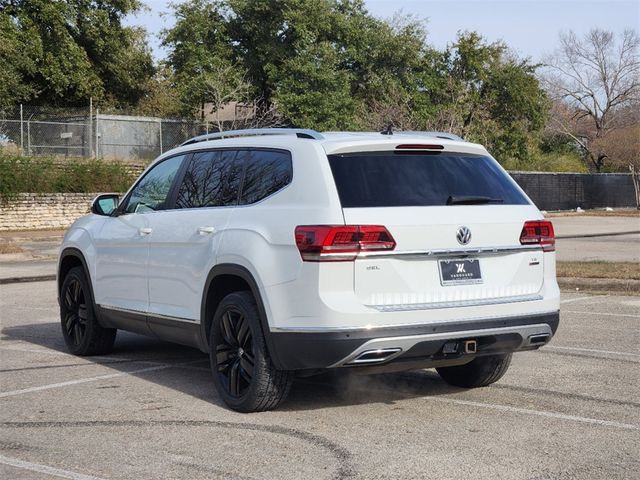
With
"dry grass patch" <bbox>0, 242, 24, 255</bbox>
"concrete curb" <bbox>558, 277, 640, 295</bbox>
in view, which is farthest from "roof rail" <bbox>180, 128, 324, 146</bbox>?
"dry grass patch" <bbox>0, 242, 24, 255</bbox>

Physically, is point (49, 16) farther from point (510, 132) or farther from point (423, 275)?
point (423, 275)

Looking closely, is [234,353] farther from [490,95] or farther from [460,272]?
[490,95]

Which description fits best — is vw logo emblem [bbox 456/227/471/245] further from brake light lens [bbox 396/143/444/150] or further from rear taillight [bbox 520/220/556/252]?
brake light lens [bbox 396/143/444/150]

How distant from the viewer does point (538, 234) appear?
6859mm

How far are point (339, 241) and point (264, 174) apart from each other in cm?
114

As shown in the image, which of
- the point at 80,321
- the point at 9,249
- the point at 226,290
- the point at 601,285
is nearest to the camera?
the point at 226,290

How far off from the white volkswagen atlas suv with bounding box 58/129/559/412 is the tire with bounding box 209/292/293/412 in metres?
0.01

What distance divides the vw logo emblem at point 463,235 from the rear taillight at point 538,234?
1.64 feet

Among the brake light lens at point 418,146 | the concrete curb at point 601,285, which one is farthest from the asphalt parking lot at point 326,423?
the concrete curb at point 601,285

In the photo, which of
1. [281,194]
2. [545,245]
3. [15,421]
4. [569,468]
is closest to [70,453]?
[15,421]

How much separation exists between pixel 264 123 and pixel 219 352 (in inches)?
1647

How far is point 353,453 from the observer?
5656 mm

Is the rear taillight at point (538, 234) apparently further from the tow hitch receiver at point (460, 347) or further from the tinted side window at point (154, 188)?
the tinted side window at point (154, 188)

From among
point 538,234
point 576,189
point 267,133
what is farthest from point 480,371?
point 576,189
